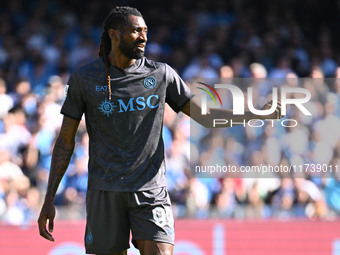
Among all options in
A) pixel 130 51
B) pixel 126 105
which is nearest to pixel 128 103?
pixel 126 105

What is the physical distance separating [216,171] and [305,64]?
2.97 metres

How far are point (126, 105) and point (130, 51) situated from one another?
31 cm

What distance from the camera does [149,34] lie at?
1131cm

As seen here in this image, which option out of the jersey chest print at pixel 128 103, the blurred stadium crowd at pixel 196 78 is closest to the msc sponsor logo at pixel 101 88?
the jersey chest print at pixel 128 103

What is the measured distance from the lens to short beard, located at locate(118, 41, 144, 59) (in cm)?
379

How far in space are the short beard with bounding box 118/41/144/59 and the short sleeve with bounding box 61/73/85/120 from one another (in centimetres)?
31

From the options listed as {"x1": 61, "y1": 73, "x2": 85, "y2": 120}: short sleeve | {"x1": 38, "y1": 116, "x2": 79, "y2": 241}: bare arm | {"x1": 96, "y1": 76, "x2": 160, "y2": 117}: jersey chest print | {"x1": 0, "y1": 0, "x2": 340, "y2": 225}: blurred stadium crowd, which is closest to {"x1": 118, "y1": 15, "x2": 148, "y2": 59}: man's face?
{"x1": 96, "y1": 76, "x2": 160, "y2": 117}: jersey chest print

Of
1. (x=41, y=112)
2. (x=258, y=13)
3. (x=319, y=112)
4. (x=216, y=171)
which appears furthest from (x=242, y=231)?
(x=258, y=13)

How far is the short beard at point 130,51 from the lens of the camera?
3.79 m

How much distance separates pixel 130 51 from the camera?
380cm

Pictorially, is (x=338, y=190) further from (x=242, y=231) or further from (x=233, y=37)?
(x=233, y=37)

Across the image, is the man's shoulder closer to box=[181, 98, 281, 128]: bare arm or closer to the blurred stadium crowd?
box=[181, 98, 281, 128]: bare arm

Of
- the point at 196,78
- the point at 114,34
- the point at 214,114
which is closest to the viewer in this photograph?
the point at 114,34

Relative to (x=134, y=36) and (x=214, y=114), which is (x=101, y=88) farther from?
(x=214, y=114)
